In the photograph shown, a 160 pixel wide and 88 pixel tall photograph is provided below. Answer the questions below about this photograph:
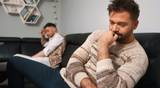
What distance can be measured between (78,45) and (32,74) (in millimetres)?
1068

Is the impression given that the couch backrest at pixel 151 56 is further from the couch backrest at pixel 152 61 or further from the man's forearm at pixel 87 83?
the man's forearm at pixel 87 83

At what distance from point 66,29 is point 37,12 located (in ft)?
1.74

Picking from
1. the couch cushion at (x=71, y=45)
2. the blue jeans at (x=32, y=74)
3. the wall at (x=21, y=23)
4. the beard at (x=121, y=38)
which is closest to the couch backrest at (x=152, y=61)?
the beard at (x=121, y=38)

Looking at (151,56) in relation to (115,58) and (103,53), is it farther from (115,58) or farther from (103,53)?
(103,53)

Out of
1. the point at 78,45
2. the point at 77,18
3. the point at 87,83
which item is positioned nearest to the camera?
the point at 87,83

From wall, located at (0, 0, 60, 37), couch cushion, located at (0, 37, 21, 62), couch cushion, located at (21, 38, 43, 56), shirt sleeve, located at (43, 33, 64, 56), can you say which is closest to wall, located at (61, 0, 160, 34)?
wall, located at (0, 0, 60, 37)

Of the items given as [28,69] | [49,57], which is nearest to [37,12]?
[49,57]

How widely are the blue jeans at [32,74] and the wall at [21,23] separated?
2.26m

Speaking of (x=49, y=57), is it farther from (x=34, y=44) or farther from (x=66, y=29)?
(x=66, y=29)

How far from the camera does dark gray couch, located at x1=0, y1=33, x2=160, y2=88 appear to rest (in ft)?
4.52

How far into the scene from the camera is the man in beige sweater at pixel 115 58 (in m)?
1.24

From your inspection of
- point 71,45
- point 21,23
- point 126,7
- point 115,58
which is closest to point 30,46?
point 21,23

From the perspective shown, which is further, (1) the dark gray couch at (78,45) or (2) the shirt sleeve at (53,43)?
(2) the shirt sleeve at (53,43)

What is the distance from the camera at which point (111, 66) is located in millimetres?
1247
